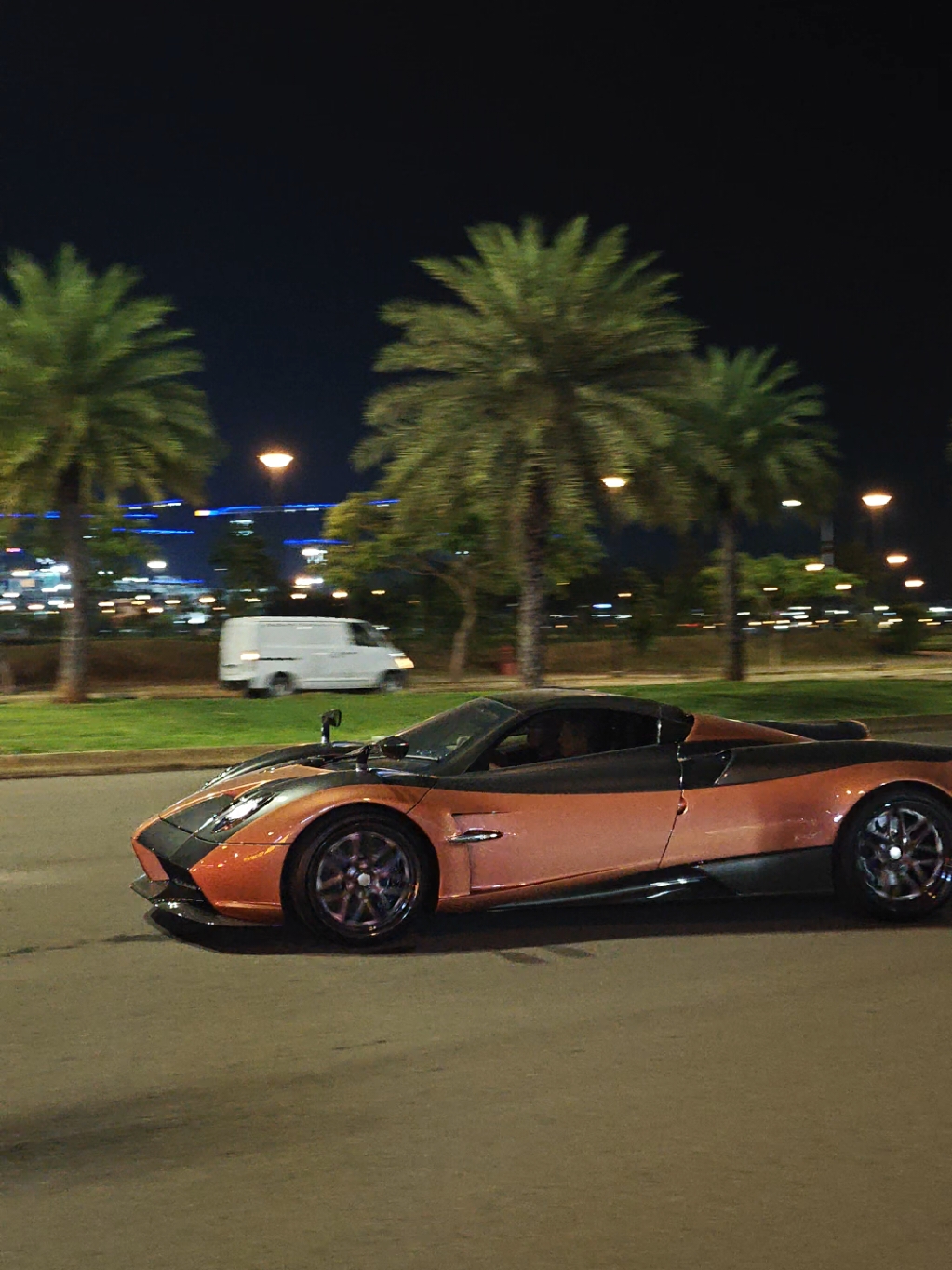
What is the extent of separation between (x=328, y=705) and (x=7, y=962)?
53.7 ft

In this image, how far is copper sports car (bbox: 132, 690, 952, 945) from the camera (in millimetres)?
6797

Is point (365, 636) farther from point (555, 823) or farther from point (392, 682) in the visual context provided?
point (555, 823)

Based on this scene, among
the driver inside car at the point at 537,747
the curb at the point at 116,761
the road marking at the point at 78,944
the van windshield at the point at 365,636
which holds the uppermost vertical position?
the van windshield at the point at 365,636

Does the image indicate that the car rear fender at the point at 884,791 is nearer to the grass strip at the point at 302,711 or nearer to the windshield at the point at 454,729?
the windshield at the point at 454,729

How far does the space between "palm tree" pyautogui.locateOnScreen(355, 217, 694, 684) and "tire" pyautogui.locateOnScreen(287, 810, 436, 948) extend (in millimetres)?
15372

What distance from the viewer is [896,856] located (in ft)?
24.3

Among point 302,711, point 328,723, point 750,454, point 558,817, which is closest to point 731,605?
point 750,454

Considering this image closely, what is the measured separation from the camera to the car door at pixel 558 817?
689cm

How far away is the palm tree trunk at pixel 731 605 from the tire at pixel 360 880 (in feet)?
86.4

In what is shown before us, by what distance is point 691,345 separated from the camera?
2278 cm

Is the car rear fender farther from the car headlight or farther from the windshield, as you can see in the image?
the car headlight

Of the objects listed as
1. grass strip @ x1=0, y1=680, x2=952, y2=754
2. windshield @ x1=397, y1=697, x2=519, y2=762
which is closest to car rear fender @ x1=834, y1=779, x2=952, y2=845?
windshield @ x1=397, y1=697, x2=519, y2=762

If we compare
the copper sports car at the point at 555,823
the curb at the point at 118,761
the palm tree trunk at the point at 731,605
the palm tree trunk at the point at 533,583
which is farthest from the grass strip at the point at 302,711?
the copper sports car at the point at 555,823

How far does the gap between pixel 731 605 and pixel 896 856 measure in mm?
25961
